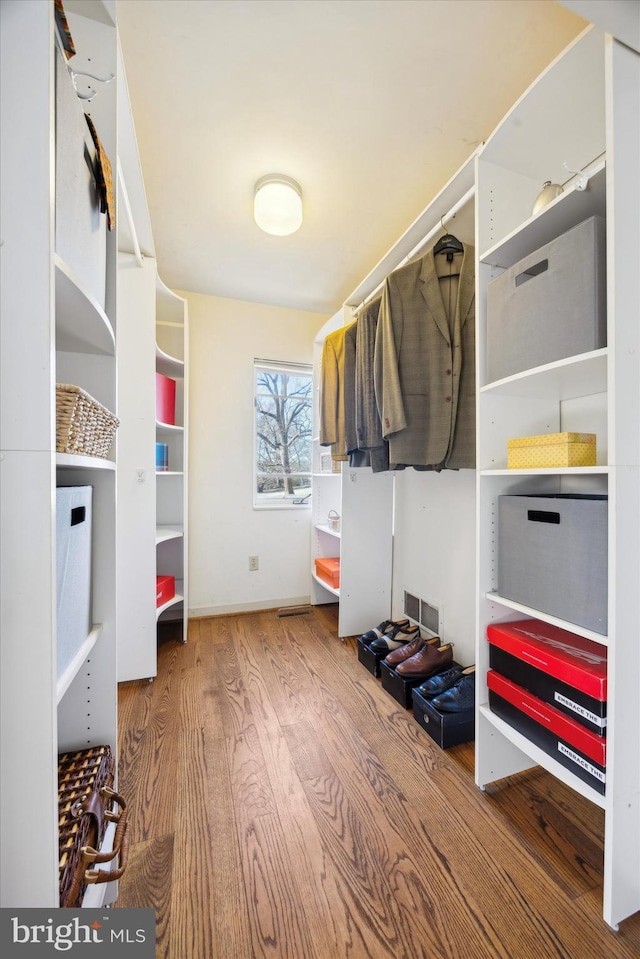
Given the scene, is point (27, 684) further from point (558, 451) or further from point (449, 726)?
point (449, 726)

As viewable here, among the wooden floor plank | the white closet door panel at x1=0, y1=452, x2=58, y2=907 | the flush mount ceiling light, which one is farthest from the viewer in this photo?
the flush mount ceiling light

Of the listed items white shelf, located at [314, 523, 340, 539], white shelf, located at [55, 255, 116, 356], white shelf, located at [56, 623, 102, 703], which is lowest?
white shelf, located at [314, 523, 340, 539]

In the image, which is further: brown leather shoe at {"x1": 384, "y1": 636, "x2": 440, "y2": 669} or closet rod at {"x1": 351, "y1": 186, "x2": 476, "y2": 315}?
brown leather shoe at {"x1": 384, "y1": 636, "x2": 440, "y2": 669}

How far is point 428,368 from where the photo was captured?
1.54 meters

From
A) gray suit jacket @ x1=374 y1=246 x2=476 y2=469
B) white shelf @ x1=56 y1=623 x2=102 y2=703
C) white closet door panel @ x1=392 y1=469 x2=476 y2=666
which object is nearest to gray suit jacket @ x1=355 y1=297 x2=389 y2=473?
gray suit jacket @ x1=374 y1=246 x2=476 y2=469

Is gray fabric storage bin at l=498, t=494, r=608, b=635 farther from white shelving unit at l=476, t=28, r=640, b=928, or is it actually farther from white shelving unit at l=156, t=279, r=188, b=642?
white shelving unit at l=156, t=279, r=188, b=642

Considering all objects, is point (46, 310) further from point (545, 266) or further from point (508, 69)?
point (508, 69)

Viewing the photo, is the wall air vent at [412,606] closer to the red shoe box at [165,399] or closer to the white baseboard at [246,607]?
the white baseboard at [246,607]

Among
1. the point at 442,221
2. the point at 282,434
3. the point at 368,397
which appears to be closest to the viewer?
the point at 442,221

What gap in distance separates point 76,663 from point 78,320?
0.70 meters

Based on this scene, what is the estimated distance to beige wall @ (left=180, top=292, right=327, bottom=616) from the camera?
270 centimetres

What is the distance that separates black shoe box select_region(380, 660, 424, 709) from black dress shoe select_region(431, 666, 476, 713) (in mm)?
166

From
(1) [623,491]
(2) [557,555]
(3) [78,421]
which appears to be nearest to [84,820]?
(3) [78,421]

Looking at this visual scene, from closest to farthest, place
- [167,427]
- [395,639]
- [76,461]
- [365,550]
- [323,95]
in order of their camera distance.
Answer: [76,461], [323,95], [395,639], [167,427], [365,550]
